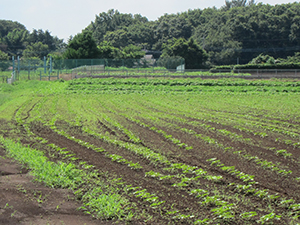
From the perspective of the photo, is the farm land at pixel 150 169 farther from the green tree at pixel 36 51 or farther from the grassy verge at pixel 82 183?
the green tree at pixel 36 51

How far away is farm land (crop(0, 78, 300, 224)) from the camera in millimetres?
6039

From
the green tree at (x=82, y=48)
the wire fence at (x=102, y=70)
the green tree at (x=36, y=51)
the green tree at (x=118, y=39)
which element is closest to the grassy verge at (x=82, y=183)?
the wire fence at (x=102, y=70)

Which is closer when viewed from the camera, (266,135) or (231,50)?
(266,135)

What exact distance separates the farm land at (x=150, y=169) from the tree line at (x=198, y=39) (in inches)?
2019

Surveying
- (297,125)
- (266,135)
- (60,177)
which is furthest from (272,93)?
(60,177)

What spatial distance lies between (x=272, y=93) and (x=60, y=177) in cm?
2891

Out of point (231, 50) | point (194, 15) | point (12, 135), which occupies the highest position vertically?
point (194, 15)

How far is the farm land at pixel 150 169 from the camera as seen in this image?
604cm

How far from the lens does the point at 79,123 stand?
51.1ft

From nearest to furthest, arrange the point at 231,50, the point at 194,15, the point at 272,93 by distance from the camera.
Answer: the point at 272,93 < the point at 231,50 < the point at 194,15

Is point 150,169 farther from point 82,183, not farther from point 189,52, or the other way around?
point 189,52

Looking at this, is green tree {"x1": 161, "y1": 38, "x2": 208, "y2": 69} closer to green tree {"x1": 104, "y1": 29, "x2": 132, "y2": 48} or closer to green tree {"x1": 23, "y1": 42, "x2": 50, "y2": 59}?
green tree {"x1": 104, "y1": 29, "x2": 132, "y2": 48}

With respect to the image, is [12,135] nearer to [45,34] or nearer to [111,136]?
[111,136]

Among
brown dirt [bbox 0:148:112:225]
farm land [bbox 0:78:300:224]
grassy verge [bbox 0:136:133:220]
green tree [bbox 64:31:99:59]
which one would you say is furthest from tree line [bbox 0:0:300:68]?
brown dirt [bbox 0:148:112:225]
